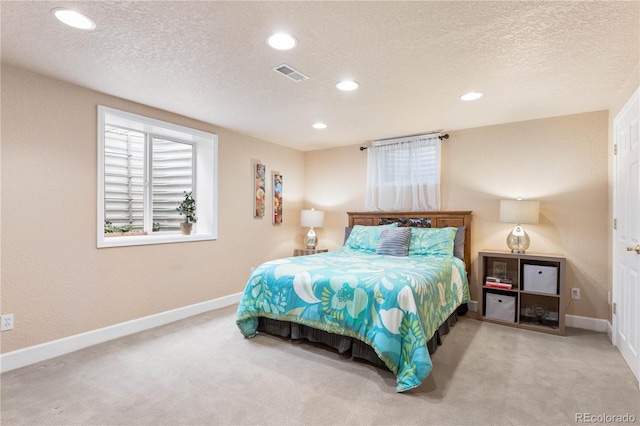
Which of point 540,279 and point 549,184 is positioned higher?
point 549,184

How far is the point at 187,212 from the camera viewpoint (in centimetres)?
→ 389

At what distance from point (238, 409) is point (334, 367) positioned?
0.80 m

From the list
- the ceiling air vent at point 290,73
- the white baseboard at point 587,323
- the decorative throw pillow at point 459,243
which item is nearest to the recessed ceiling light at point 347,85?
the ceiling air vent at point 290,73

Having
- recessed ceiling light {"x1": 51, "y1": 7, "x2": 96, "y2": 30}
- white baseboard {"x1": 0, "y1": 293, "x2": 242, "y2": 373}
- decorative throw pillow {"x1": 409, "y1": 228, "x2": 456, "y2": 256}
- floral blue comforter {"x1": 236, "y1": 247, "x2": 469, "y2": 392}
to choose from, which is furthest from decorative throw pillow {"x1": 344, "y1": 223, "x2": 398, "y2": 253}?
recessed ceiling light {"x1": 51, "y1": 7, "x2": 96, "y2": 30}

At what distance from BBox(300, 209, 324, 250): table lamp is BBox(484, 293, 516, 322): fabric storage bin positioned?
2530 mm

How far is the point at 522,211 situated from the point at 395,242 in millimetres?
1374

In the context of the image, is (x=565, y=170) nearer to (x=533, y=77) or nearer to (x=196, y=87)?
(x=533, y=77)

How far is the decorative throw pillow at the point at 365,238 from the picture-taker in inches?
163

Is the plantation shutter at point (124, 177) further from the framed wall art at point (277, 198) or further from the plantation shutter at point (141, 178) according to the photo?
the framed wall art at point (277, 198)

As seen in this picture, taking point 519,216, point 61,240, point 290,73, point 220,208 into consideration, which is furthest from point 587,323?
point 61,240

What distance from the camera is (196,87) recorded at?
2.83 meters

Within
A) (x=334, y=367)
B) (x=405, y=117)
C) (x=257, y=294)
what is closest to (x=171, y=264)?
(x=257, y=294)

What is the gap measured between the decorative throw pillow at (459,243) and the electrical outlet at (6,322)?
4220mm

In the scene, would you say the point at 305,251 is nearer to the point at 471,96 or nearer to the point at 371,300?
the point at 371,300
